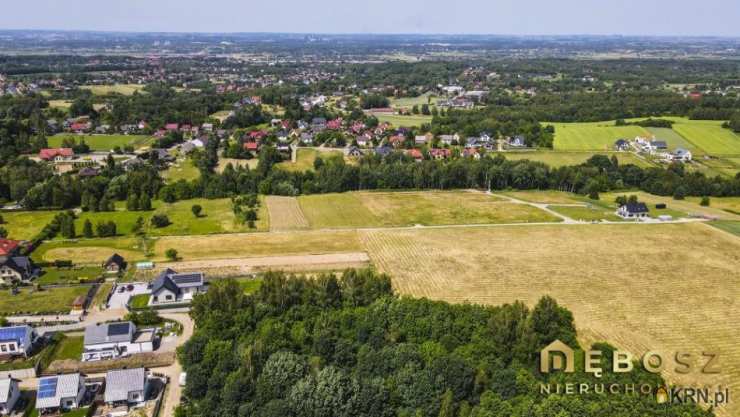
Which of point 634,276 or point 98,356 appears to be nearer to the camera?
point 98,356

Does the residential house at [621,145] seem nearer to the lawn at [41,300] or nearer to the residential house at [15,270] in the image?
the lawn at [41,300]

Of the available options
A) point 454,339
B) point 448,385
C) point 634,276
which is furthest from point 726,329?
point 448,385

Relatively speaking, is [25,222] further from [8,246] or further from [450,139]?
[450,139]

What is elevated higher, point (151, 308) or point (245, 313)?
point (245, 313)

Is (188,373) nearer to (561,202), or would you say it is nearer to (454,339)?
(454,339)

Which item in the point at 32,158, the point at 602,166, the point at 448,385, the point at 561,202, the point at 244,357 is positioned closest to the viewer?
the point at 448,385

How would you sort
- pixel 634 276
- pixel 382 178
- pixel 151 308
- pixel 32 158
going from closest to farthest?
pixel 151 308, pixel 634 276, pixel 382 178, pixel 32 158

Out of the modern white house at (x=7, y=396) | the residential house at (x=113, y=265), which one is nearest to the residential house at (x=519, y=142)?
the residential house at (x=113, y=265)

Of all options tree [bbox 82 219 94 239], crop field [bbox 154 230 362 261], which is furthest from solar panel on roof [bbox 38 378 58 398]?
tree [bbox 82 219 94 239]
